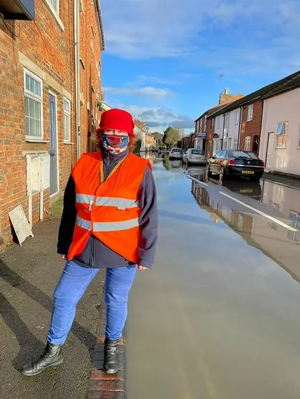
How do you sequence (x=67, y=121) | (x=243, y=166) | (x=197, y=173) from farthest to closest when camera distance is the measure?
(x=197, y=173), (x=243, y=166), (x=67, y=121)

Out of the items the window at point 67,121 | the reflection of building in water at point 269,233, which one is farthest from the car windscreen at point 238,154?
the window at point 67,121

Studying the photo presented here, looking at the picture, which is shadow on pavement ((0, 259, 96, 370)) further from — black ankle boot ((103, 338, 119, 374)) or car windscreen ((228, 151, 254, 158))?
car windscreen ((228, 151, 254, 158))

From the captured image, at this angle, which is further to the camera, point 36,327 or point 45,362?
point 36,327

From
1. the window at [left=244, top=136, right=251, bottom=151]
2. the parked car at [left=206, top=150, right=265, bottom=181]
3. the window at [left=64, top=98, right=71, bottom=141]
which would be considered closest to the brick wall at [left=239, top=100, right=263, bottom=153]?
the window at [left=244, top=136, right=251, bottom=151]

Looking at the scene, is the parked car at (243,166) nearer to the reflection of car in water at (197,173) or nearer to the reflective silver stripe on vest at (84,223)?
the reflection of car in water at (197,173)

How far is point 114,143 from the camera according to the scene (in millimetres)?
2150

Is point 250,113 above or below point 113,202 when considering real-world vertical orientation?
above

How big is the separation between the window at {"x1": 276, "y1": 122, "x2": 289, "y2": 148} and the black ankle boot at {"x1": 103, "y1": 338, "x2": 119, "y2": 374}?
19255 millimetres

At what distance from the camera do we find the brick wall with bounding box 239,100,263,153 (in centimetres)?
2330

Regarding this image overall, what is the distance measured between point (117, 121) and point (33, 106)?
4.67m

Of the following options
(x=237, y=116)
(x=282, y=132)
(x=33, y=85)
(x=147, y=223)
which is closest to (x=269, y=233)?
(x=147, y=223)

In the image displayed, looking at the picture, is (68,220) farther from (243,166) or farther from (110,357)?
(243,166)

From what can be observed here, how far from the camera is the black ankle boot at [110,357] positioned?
2.22 metres

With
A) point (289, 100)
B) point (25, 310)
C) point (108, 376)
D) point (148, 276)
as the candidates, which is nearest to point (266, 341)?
point (108, 376)
